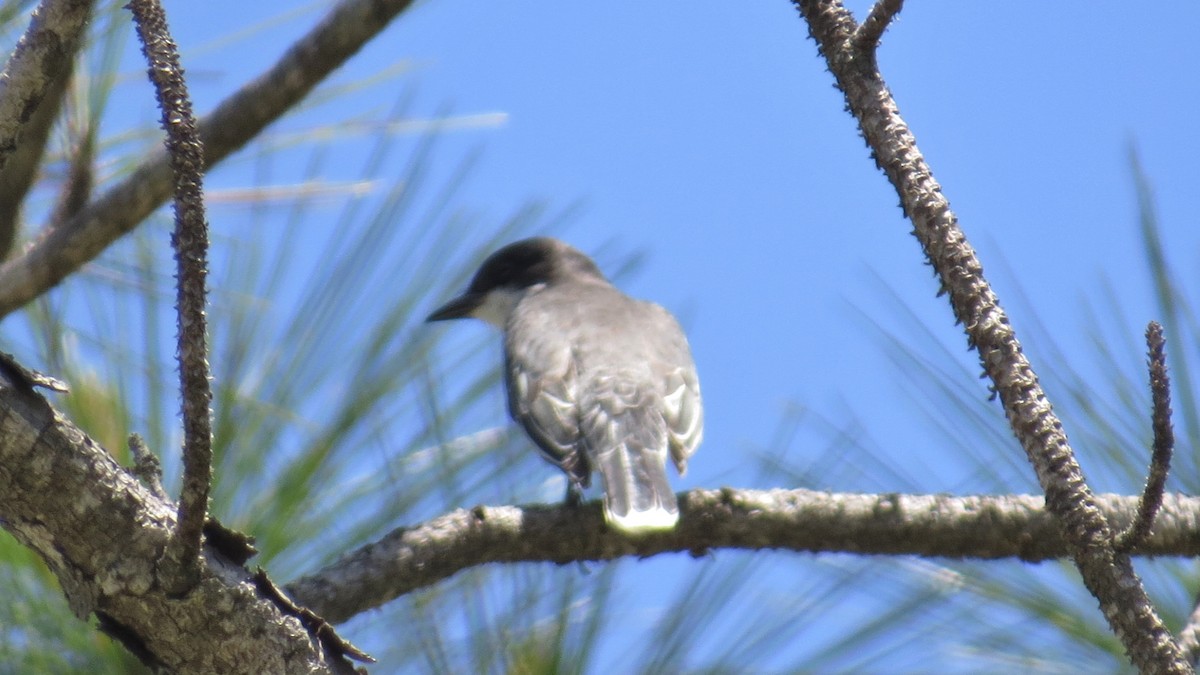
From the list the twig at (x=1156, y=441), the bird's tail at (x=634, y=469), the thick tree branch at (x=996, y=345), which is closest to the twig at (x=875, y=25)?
the thick tree branch at (x=996, y=345)

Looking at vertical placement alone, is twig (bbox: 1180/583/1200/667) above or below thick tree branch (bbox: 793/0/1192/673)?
below

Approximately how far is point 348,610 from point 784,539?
86 centimetres

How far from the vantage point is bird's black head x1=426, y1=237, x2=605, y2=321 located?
5.09 meters

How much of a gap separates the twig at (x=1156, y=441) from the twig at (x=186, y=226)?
2.96 ft

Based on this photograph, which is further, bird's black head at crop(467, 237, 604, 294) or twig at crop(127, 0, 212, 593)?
bird's black head at crop(467, 237, 604, 294)

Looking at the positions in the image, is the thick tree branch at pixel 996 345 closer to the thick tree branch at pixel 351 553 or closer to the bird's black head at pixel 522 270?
the thick tree branch at pixel 351 553

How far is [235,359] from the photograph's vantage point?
3330 mm

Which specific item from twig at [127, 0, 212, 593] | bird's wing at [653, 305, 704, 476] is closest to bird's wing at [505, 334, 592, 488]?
bird's wing at [653, 305, 704, 476]

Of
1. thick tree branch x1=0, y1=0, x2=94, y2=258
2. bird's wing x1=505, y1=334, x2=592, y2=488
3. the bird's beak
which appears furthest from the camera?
the bird's beak

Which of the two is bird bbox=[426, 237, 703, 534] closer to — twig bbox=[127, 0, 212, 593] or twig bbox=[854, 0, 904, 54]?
twig bbox=[854, 0, 904, 54]

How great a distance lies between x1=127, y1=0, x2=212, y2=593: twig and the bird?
1479mm

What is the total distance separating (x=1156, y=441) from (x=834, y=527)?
4.17 feet

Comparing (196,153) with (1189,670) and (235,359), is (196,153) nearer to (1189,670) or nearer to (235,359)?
(1189,670)

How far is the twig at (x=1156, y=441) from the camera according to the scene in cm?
129
